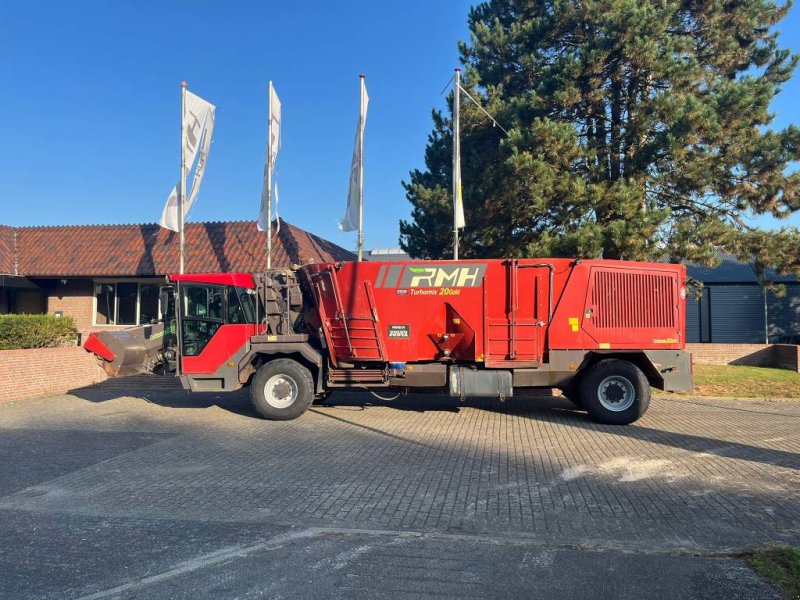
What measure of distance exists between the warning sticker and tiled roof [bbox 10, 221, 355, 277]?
7.21m

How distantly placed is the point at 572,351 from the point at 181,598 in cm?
794

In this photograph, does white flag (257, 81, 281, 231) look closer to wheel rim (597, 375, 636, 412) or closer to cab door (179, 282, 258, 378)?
cab door (179, 282, 258, 378)

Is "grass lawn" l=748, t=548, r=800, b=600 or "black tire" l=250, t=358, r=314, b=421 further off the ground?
"black tire" l=250, t=358, r=314, b=421

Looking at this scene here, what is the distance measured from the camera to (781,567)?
4.32 metres

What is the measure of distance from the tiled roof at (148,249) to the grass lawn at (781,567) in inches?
561

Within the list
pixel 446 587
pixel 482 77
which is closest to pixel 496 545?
pixel 446 587

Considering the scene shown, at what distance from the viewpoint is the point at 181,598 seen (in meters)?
4.08

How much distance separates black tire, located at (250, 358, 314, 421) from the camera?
34.9ft

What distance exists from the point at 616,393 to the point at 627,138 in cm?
677

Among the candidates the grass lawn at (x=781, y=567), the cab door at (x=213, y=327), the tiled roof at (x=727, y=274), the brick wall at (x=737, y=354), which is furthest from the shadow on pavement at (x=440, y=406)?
the tiled roof at (x=727, y=274)

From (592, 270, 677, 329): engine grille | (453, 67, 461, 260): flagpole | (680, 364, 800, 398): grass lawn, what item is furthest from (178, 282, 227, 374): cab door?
(680, 364, 800, 398): grass lawn

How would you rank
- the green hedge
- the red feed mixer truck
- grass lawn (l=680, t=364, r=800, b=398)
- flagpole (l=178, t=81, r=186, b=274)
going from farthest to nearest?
flagpole (l=178, t=81, r=186, b=274)
grass lawn (l=680, t=364, r=800, b=398)
the green hedge
the red feed mixer truck

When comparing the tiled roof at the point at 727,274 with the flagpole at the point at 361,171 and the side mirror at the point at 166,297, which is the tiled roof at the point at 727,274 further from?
the side mirror at the point at 166,297

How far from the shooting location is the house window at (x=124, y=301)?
61.2 feet
